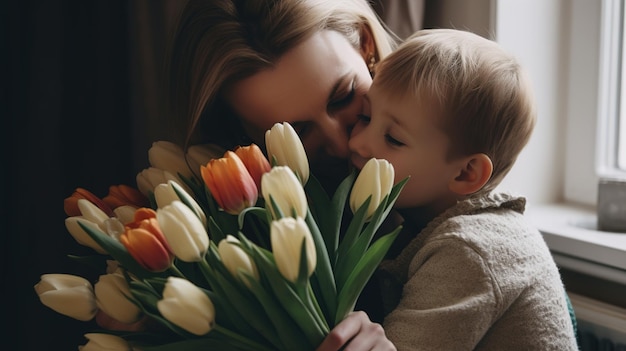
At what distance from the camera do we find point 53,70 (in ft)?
4.15

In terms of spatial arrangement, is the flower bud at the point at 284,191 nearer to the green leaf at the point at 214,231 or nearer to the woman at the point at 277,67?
the green leaf at the point at 214,231

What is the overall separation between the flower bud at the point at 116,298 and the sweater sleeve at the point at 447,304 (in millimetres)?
332

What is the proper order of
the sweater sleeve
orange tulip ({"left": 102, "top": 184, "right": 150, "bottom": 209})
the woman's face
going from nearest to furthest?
the sweater sleeve < orange tulip ({"left": 102, "top": 184, "right": 150, "bottom": 209}) < the woman's face

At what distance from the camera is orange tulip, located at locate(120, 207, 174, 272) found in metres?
0.75

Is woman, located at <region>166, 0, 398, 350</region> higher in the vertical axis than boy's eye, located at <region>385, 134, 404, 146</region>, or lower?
higher

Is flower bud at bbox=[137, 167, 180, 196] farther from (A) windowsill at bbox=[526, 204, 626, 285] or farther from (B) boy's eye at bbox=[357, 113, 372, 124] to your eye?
(A) windowsill at bbox=[526, 204, 626, 285]

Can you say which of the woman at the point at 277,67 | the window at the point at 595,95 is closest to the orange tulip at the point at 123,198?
the woman at the point at 277,67

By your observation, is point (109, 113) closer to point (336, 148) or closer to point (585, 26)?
point (336, 148)

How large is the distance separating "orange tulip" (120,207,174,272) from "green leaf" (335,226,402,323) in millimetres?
206

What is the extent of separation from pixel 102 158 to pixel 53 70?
185mm

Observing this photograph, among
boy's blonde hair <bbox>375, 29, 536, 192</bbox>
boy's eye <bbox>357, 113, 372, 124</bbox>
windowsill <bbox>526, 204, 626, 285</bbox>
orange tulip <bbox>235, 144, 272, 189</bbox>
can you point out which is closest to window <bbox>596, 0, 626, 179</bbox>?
windowsill <bbox>526, 204, 626, 285</bbox>

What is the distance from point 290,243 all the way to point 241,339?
0.53 feet

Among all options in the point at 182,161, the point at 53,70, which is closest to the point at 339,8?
the point at 182,161

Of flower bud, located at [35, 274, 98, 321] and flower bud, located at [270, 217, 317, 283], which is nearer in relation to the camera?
flower bud, located at [270, 217, 317, 283]
